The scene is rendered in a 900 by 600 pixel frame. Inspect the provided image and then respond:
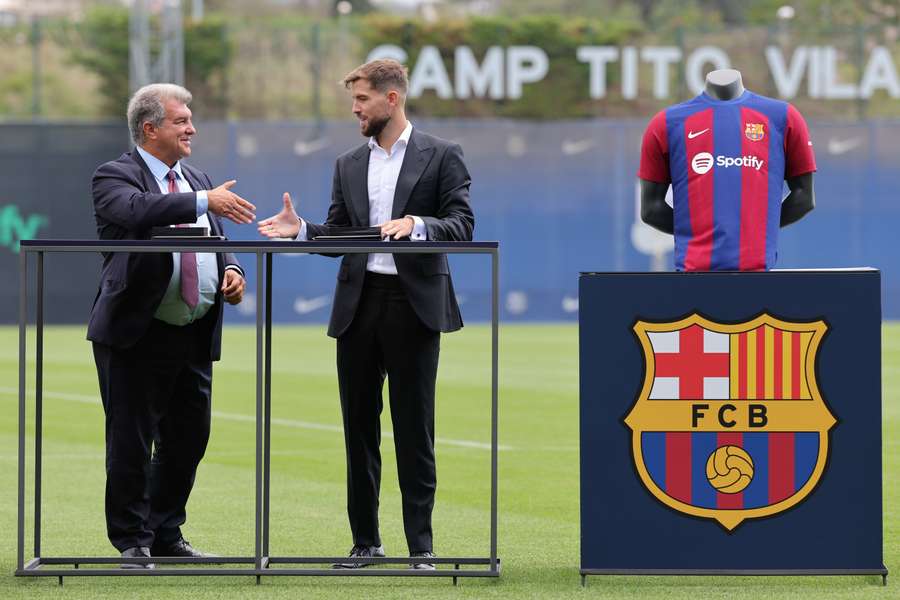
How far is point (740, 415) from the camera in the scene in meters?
5.80

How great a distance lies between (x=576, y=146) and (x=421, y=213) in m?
26.7

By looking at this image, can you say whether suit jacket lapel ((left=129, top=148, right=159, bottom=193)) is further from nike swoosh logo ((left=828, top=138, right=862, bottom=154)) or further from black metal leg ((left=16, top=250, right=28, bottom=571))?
nike swoosh logo ((left=828, top=138, right=862, bottom=154))

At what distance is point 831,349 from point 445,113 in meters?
29.1

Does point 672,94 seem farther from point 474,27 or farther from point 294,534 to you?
point 294,534

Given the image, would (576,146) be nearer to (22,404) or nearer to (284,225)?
(284,225)

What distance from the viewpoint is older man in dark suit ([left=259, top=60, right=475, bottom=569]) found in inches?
247

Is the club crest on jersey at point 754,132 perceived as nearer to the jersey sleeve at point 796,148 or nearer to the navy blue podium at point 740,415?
the jersey sleeve at point 796,148

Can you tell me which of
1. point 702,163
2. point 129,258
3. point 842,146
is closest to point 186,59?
point 842,146

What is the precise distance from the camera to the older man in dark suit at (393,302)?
6273 millimetres

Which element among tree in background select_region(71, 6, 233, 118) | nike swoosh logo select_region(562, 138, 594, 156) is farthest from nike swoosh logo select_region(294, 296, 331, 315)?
tree in background select_region(71, 6, 233, 118)

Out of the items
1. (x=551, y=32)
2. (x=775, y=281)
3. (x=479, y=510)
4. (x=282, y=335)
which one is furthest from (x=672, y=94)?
(x=775, y=281)

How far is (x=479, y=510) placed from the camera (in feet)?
27.3

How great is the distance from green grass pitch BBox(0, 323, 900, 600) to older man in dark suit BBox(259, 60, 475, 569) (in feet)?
1.38

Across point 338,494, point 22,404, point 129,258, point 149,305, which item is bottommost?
point 338,494
